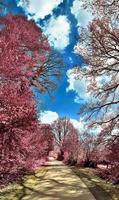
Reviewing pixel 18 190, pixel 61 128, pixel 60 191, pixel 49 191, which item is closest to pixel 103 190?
pixel 60 191

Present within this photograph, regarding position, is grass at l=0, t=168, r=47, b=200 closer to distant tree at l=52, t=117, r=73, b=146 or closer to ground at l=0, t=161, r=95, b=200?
ground at l=0, t=161, r=95, b=200

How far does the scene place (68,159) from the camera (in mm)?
51625

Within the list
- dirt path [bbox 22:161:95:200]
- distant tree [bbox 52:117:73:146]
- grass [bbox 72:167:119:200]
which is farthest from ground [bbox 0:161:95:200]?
distant tree [bbox 52:117:73:146]

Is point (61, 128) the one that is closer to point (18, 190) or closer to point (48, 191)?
point (48, 191)

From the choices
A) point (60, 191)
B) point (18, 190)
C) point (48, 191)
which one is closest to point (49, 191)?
point (48, 191)

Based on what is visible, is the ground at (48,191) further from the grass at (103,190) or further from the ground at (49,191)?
the grass at (103,190)

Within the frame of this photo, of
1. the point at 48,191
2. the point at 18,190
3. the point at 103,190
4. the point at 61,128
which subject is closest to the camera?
the point at 18,190

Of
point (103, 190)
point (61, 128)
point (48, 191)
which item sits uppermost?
point (61, 128)

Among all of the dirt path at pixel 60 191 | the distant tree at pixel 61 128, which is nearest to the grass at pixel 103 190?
the dirt path at pixel 60 191

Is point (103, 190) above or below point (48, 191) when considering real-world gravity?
above

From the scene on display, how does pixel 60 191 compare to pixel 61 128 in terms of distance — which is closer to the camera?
pixel 60 191

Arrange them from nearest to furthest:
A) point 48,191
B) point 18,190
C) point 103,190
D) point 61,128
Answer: point 18,190 < point 48,191 < point 103,190 < point 61,128

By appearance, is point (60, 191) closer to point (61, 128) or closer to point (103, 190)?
point (103, 190)

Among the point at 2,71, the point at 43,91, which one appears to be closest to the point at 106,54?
the point at 43,91
